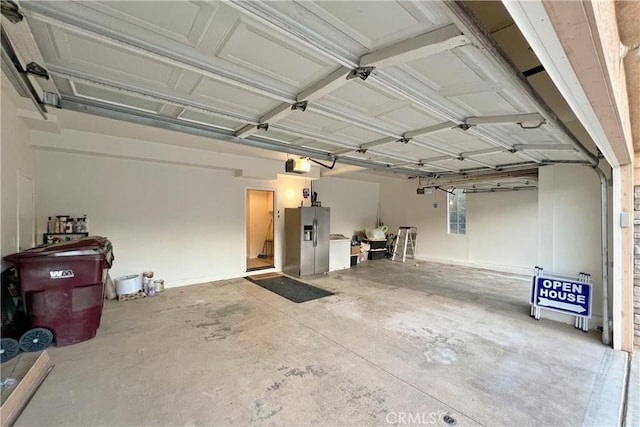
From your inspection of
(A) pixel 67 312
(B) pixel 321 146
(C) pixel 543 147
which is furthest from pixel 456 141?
(A) pixel 67 312

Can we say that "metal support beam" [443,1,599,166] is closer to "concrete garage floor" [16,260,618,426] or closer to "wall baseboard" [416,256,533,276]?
"concrete garage floor" [16,260,618,426]

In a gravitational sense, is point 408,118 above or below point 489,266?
above

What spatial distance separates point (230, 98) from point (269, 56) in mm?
749

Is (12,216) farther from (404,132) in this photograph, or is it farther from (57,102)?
(404,132)

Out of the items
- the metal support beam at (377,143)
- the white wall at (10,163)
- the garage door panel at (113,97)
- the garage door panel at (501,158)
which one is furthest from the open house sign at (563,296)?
the white wall at (10,163)

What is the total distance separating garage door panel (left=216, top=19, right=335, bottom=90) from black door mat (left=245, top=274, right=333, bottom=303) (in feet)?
12.0

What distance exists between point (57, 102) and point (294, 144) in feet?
7.83

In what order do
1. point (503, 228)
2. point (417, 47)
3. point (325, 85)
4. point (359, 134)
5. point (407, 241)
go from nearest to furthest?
point (417, 47), point (325, 85), point (359, 134), point (503, 228), point (407, 241)

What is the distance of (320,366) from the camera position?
2619 millimetres

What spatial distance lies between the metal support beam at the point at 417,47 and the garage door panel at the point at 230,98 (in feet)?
3.32

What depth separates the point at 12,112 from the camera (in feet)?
9.56

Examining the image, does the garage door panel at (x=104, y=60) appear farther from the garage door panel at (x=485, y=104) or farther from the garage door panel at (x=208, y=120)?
the garage door panel at (x=485, y=104)

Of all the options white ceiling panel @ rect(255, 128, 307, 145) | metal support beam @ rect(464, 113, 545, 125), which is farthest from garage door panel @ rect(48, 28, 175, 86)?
metal support beam @ rect(464, 113, 545, 125)

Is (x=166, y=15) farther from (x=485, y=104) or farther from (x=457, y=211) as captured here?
(x=457, y=211)
